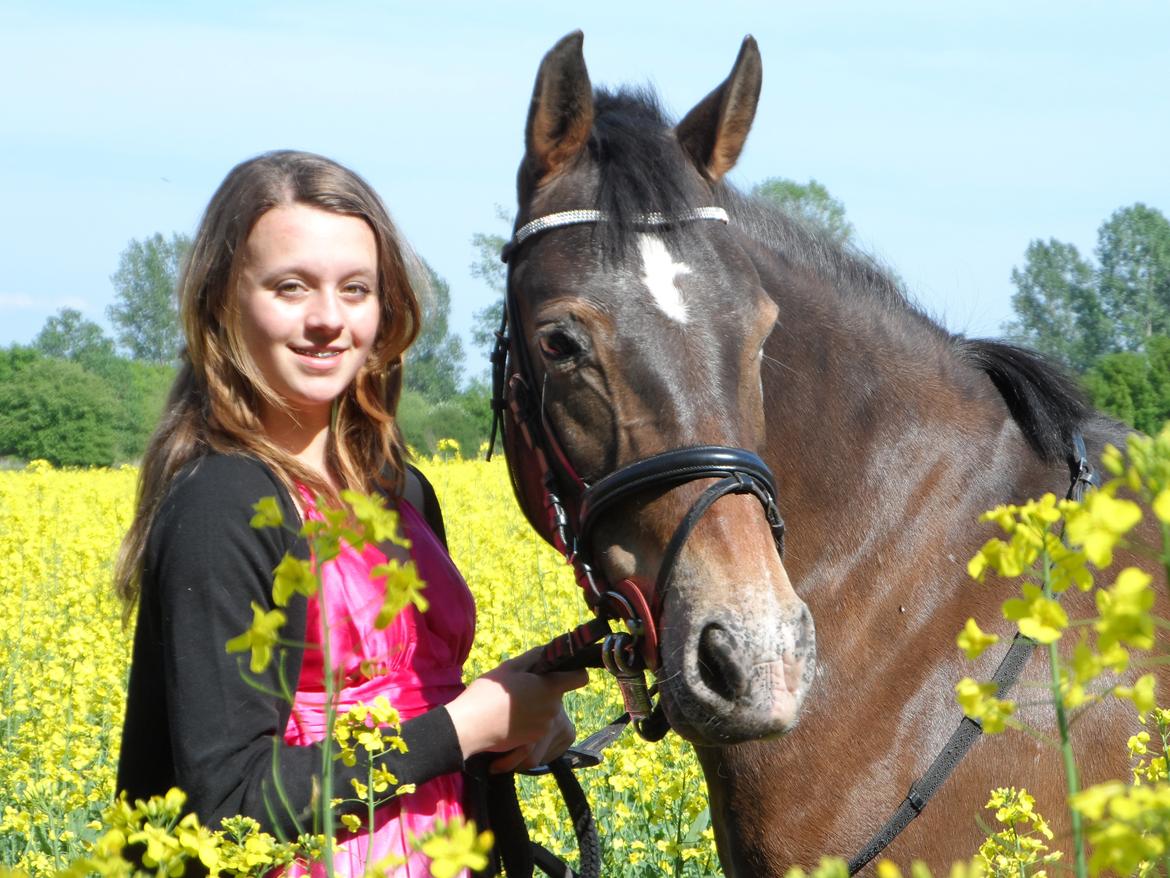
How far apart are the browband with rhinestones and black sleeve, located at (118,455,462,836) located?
851 mm

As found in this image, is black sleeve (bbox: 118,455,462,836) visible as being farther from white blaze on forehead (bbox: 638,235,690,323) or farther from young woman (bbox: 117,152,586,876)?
white blaze on forehead (bbox: 638,235,690,323)

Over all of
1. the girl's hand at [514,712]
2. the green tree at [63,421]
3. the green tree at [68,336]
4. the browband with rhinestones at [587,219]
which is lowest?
the girl's hand at [514,712]

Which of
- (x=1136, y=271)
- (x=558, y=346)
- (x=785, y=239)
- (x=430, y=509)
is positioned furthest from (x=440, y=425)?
(x=1136, y=271)

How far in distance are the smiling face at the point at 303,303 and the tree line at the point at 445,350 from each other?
0.34m

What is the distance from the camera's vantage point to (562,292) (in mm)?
2643

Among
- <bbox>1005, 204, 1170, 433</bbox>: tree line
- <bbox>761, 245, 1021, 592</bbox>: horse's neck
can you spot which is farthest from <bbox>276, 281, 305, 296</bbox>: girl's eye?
<bbox>1005, 204, 1170, 433</bbox>: tree line

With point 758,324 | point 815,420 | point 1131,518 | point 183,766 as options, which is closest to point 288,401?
point 183,766

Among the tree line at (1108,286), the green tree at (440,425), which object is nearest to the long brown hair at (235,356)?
the green tree at (440,425)

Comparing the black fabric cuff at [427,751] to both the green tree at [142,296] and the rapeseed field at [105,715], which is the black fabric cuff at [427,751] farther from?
the green tree at [142,296]

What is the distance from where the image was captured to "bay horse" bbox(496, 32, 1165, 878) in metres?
2.35

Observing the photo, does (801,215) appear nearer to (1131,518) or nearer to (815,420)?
(815,420)

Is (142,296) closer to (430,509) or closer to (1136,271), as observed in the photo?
(1136,271)

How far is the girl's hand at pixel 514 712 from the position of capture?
7.88 feet

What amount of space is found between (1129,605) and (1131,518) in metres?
0.06
